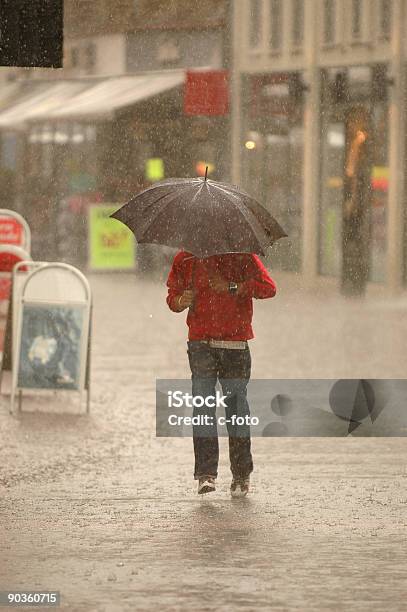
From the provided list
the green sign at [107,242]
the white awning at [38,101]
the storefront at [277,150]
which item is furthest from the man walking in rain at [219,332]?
the white awning at [38,101]

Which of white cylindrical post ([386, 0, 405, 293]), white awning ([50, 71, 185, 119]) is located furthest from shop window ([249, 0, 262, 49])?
white cylindrical post ([386, 0, 405, 293])

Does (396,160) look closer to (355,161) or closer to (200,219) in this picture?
(355,161)

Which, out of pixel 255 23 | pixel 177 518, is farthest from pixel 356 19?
pixel 177 518

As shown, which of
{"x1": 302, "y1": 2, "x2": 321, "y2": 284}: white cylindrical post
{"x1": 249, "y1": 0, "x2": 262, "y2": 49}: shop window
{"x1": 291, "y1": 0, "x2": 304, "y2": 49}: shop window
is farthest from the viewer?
{"x1": 249, "y1": 0, "x2": 262, "y2": 49}: shop window

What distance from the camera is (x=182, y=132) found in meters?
31.2

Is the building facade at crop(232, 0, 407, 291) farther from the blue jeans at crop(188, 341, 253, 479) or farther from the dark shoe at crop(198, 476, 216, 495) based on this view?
the dark shoe at crop(198, 476, 216, 495)

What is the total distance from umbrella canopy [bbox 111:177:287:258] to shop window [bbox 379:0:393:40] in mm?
17446

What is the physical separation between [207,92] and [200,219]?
23499mm

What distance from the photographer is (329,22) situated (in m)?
27.0

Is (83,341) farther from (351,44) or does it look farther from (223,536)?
(351,44)

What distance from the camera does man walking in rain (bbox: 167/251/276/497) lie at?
8516mm

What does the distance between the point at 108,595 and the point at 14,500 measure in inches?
85.3

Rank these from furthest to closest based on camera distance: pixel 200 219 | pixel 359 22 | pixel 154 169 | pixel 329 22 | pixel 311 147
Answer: pixel 154 169
pixel 311 147
pixel 329 22
pixel 359 22
pixel 200 219

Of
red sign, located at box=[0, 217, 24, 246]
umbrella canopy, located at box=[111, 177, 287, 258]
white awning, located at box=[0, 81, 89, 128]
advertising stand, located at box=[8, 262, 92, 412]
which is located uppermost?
white awning, located at box=[0, 81, 89, 128]
